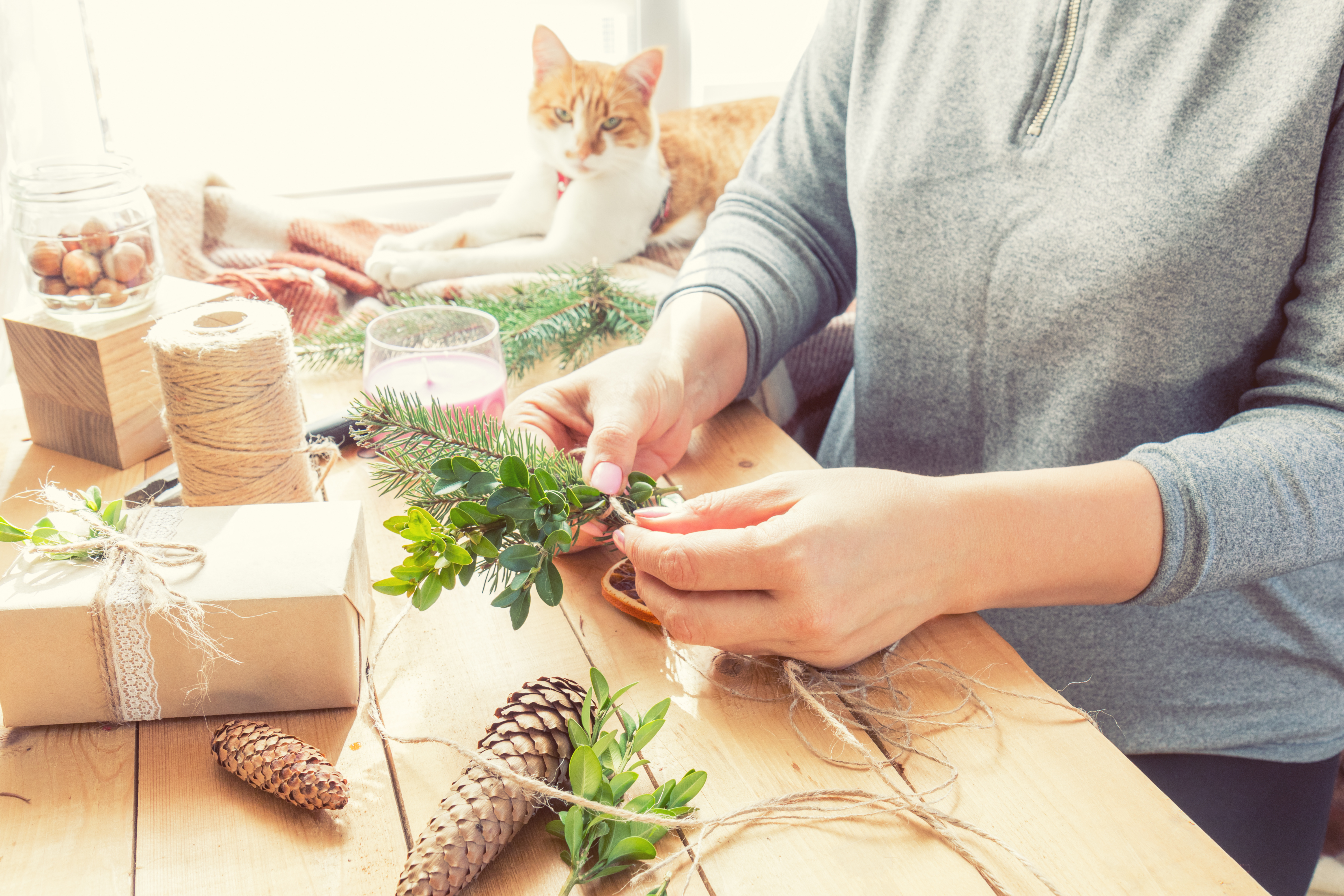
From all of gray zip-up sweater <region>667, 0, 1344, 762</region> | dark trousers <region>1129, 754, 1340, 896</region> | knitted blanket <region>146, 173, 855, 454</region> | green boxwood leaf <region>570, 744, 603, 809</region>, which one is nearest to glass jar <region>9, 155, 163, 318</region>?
knitted blanket <region>146, 173, 855, 454</region>

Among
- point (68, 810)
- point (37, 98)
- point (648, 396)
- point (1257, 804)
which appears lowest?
point (1257, 804)

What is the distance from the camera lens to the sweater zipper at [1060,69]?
0.74 metres

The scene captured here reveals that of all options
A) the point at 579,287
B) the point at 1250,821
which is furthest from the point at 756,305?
the point at 1250,821

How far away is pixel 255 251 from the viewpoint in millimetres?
1212

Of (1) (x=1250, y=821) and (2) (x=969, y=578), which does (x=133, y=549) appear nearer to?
(2) (x=969, y=578)

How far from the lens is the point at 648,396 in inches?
27.1

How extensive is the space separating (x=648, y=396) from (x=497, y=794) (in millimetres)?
344

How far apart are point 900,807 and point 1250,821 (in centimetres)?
52

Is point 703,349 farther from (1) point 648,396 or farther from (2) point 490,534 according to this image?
(2) point 490,534

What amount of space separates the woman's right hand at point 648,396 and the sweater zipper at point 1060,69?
310mm

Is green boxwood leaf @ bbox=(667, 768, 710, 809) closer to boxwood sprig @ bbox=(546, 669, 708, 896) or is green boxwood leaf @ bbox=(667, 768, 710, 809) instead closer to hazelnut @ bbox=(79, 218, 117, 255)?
boxwood sprig @ bbox=(546, 669, 708, 896)

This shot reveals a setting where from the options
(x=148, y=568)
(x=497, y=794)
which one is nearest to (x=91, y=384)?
(x=148, y=568)

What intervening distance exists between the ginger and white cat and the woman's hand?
867 mm

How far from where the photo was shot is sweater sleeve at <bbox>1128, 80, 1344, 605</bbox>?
557mm
